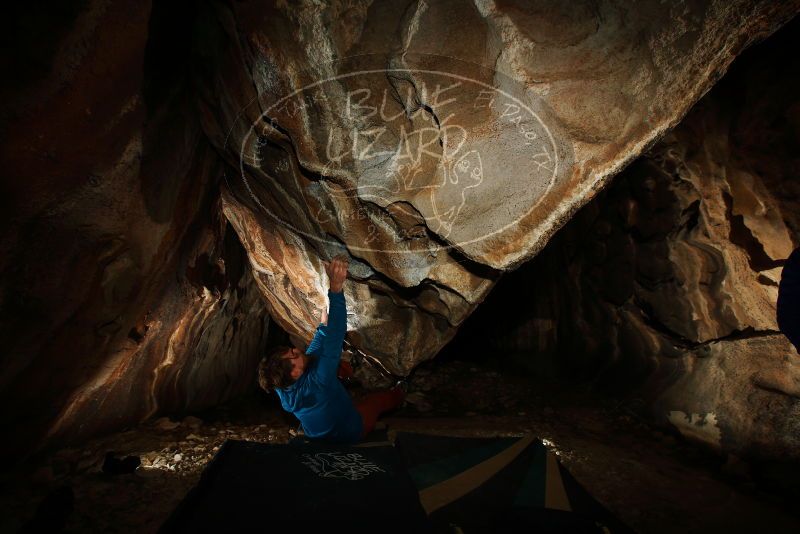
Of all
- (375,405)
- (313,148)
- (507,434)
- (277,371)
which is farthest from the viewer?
(375,405)

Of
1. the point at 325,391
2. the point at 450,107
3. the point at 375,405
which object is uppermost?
the point at 450,107

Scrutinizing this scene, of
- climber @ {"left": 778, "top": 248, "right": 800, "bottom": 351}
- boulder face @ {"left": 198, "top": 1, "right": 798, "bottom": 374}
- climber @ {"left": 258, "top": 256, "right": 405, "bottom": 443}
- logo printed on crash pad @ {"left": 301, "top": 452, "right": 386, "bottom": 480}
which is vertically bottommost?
logo printed on crash pad @ {"left": 301, "top": 452, "right": 386, "bottom": 480}

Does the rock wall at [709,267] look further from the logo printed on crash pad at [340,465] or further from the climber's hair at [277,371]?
the climber's hair at [277,371]

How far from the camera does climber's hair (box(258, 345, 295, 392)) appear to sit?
9.52 feet

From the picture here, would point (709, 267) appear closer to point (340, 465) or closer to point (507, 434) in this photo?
point (507, 434)

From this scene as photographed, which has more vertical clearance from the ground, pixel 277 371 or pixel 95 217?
pixel 95 217

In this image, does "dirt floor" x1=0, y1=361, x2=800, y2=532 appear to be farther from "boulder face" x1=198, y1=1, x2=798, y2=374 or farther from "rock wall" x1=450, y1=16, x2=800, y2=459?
"boulder face" x1=198, y1=1, x2=798, y2=374

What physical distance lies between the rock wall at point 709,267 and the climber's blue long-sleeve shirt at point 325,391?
316cm

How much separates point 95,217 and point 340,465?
2.00 m

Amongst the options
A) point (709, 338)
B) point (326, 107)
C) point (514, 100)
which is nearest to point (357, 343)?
point (326, 107)

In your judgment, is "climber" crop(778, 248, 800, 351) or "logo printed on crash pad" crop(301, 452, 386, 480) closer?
"logo printed on crash pad" crop(301, 452, 386, 480)

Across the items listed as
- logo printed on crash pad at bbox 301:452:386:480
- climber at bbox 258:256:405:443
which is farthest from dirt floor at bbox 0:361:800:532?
logo printed on crash pad at bbox 301:452:386:480

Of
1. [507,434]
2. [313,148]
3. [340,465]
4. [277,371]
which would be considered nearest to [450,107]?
[313,148]

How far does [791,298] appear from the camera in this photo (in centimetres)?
213
